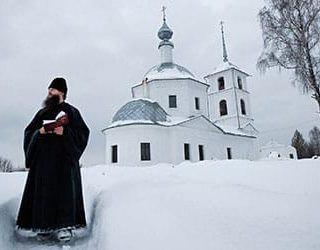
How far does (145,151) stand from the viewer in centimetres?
2108

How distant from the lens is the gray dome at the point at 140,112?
21.4 m

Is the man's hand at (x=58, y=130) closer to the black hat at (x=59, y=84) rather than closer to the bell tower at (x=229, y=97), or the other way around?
the black hat at (x=59, y=84)

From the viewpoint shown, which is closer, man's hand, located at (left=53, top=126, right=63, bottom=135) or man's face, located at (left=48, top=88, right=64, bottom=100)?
man's hand, located at (left=53, top=126, right=63, bottom=135)

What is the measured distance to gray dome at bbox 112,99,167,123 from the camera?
21.4m

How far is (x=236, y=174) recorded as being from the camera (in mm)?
4977

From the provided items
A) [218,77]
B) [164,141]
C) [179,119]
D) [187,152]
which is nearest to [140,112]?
[164,141]

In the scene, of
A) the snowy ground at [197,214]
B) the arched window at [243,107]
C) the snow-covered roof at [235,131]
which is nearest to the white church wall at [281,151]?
the arched window at [243,107]

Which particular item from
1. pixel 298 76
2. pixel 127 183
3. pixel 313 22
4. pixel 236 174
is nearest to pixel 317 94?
pixel 298 76

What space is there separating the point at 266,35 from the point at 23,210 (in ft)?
44.6

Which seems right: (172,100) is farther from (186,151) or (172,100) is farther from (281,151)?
(281,151)

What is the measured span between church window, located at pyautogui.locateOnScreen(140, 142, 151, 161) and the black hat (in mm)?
17094

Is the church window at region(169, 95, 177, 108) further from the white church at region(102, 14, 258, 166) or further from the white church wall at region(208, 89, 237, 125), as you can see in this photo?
the white church wall at region(208, 89, 237, 125)

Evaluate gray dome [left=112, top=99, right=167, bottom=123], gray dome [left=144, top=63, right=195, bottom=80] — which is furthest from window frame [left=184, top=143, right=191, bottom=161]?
gray dome [left=144, top=63, right=195, bottom=80]

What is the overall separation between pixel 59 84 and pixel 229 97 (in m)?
28.4
